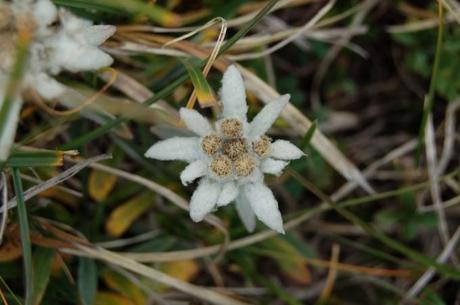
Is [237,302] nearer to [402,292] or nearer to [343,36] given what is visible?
[402,292]

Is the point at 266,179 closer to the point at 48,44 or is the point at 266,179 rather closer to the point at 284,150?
the point at 284,150

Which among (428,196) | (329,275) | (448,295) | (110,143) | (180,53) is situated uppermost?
(180,53)

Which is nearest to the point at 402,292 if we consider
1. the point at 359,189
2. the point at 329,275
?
the point at 329,275

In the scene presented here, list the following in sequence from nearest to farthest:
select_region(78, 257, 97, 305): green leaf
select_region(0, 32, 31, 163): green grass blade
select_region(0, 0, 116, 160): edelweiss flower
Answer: select_region(0, 32, 31, 163): green grass blade, select_region(0, 0, 116, 160): edelweiss flower, select_region(78, 257, 97, 305): green leaf

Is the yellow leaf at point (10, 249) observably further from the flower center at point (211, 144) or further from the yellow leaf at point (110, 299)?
the flower center at point (211, 144)

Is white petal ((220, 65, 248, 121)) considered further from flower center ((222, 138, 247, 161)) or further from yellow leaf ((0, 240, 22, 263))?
yellow leaf ((0, 240, 22, 263))

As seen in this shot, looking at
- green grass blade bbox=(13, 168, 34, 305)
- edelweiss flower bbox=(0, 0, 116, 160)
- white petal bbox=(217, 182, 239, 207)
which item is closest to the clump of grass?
green grass blade bbox=(13, 168, 34, 305)
